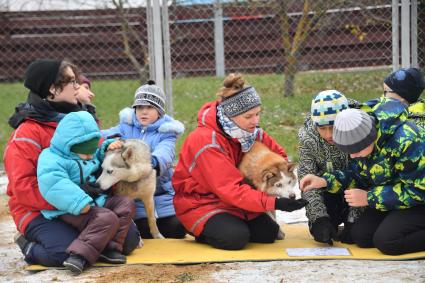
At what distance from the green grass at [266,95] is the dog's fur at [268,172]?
14.0 feet

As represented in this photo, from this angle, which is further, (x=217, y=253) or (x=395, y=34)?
(x=395, y=34)

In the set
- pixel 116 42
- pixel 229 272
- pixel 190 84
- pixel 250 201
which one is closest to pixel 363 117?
pixel 250 201

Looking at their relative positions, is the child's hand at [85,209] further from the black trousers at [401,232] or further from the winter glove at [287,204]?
the black trousers at [401,232]

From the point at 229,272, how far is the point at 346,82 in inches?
300

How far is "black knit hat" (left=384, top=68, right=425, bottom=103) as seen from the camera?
4934 mm

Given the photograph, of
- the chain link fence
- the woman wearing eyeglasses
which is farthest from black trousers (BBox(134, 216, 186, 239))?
the chain link fence

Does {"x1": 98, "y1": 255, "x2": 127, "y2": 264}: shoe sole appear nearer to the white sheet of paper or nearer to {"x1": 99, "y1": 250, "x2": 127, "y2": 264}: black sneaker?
{"x1": 99, "y1": 250, "x2": 127, "y2": 264}: black sneaker

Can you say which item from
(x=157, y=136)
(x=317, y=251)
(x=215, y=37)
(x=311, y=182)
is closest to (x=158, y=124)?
(x=157, y=136)

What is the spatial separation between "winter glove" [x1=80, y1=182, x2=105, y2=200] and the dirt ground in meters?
0.51

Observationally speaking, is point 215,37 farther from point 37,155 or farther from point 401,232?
point 401,232

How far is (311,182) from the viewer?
459 cm

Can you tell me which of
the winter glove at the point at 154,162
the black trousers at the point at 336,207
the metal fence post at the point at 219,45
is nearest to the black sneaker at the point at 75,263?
the winter glove at the point at 154,162

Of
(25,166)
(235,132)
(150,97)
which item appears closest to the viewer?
(25,166)

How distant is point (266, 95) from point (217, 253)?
6609 mm
